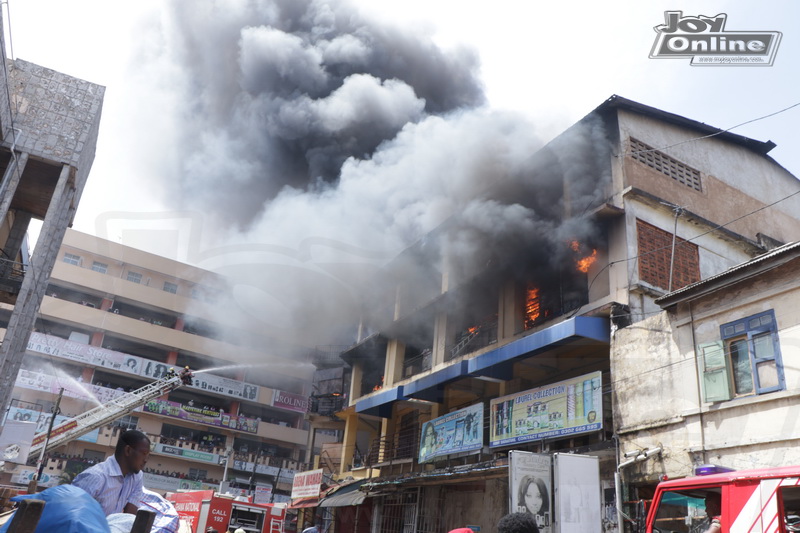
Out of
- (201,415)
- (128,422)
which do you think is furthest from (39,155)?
(201,415)

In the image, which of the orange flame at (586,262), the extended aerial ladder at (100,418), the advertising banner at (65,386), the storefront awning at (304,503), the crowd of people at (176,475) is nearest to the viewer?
the orange flame at (586,262)

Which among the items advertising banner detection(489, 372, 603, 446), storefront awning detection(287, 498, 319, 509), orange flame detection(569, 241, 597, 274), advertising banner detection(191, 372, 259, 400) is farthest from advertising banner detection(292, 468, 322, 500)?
advertising banner detection(191, 372, 259, 400)

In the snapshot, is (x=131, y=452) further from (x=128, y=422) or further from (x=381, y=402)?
(x=128, y=422)

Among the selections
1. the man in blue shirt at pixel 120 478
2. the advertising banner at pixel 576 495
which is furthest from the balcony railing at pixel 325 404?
the man in blue shirt at pixel 120 478

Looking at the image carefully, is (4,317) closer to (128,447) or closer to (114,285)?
(114,285)

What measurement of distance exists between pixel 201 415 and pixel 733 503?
36.7 meters

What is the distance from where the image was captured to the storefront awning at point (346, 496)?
62.6 ft

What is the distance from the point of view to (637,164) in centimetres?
1492

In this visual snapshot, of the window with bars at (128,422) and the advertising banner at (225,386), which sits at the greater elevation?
the advertising banner at (225,386)

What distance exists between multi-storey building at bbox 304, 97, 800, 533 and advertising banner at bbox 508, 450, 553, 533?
66mm

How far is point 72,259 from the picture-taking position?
1510 inches

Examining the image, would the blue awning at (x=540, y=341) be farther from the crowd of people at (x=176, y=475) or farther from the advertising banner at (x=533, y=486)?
the crowd of people at (x=176, y=475)

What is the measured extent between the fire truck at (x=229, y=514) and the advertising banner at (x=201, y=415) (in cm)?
2021

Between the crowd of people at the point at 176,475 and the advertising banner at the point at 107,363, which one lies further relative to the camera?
the crowd of people at the point at 176,475
